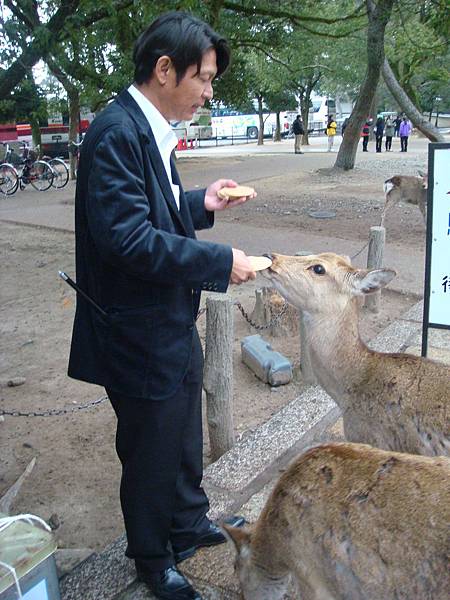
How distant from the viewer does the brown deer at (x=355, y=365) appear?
117 inches

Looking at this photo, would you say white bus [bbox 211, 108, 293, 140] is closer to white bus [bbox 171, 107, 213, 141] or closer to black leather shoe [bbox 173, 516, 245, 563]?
white bus [bbox 171, 107, 213, 141]

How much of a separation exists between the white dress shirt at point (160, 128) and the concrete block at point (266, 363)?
113 inches

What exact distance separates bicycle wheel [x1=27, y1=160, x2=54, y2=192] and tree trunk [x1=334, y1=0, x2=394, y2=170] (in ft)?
29.2

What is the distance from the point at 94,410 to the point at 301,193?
1161 cm

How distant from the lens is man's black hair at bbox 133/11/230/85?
2.29 m

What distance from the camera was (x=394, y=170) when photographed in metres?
20.2

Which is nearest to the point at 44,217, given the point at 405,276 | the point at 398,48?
the point at 405,276

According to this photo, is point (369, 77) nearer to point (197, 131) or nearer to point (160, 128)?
point (160, 128)

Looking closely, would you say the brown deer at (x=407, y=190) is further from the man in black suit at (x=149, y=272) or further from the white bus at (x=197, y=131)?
the white bus at (x=197, y=131)

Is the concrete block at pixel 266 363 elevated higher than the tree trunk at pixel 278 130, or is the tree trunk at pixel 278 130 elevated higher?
the tree trunk at pixel 278 130

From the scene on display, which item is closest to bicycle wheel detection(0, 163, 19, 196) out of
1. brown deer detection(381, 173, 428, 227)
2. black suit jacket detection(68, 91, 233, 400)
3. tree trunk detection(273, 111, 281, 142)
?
brown deer detection(381, 173, 428, 227)

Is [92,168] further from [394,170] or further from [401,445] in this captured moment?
[394,170]

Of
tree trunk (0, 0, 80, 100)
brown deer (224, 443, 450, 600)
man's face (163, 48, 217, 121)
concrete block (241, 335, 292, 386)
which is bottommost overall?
concrete block (241, 335, 292, 386)

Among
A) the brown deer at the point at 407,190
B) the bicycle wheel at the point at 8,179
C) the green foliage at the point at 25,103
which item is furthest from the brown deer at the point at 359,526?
the green foliage at the point at 25,103
